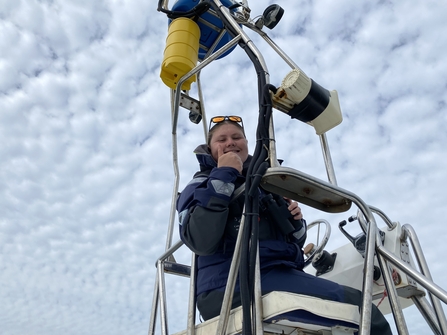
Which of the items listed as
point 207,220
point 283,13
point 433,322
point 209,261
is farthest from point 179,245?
point 283,13

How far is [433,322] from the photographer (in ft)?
6.15

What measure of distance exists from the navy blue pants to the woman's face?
0.96 meters

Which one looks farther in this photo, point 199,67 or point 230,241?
point 199,67

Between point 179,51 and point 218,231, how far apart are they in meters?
1.55

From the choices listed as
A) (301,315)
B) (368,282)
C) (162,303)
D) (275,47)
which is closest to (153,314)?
(162,303)

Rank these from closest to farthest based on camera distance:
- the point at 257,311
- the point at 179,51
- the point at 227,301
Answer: the point at 257,311, the point at 227,301, the point at 179,51

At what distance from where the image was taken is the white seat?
5.07 feet

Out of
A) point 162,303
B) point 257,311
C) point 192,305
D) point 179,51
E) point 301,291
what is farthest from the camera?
point 179,51

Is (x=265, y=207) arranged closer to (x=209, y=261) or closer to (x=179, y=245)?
(x=209, y=261)

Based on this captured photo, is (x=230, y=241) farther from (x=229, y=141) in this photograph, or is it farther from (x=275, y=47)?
(x=275, y=47)

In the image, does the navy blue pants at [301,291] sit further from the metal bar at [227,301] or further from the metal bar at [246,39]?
the metal bar at [246,39]

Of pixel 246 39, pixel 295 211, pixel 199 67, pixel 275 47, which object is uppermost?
pixel 275 47

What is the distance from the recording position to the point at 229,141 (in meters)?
2.76

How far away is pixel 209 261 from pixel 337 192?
0.77 m
